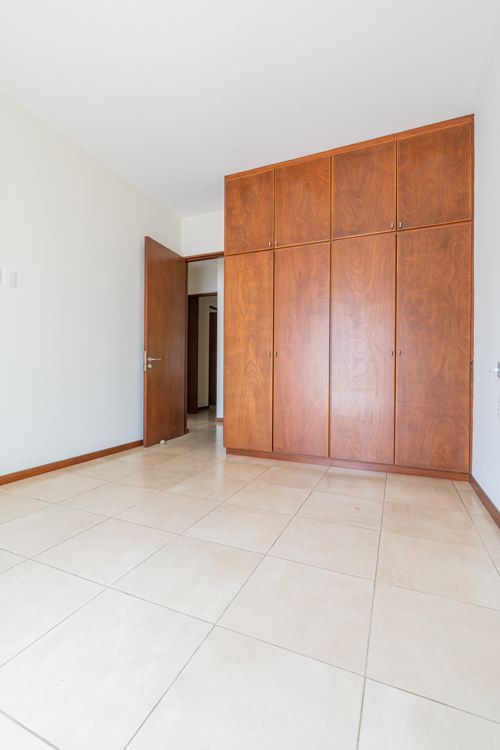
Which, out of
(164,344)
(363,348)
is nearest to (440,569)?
(363,348)

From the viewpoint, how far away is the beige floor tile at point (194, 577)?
4.12ft

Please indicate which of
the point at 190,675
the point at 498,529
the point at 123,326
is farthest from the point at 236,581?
the point at 123,326

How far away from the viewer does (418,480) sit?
2.73 metres

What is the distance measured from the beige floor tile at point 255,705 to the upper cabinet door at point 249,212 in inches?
122

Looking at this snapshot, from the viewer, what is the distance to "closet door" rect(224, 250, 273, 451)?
3.33m

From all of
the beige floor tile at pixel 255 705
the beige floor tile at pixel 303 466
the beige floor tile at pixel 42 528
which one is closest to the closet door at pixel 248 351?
the beige floor tile at pixel 303 466

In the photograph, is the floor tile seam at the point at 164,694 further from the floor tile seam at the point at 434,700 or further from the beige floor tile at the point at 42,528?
the beige floor tile at the point at 42,528

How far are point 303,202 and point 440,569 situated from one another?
115 inches

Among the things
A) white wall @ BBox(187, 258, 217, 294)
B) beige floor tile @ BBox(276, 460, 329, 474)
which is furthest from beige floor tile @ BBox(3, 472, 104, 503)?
white wall @ BBox(187, 258, 217, 294)

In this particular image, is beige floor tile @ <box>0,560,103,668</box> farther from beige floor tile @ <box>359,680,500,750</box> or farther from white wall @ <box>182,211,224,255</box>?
white wall @ <box>182,211,224,255</box>

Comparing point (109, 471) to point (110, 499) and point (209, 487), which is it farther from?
point (209, 487)

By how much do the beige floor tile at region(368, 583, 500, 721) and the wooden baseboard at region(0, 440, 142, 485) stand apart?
2.54 metres

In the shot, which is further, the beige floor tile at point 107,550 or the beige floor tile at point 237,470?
the beige floor tile at point 237,470

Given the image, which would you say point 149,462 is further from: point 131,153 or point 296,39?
point 296,39
